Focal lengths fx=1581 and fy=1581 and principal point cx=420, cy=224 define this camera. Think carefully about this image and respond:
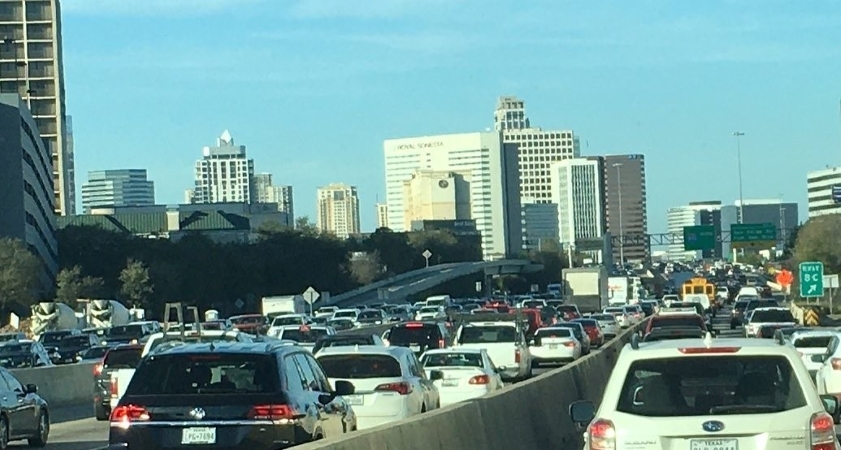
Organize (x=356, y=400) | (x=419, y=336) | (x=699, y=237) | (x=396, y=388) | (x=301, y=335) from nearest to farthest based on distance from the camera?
(x=356, y=400), (x=396, y=388), (x=419, y=336), (x=301, y=335), (x=699, y=237)

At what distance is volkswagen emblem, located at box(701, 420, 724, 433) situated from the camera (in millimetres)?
9453

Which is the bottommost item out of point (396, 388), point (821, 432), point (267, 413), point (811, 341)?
point (811, 341)

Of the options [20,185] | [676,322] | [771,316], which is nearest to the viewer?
[676,322]

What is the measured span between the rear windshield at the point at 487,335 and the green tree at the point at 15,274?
6345 centimetres

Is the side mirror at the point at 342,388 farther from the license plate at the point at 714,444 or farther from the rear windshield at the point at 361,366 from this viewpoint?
the rear windshield at the point at 361,366

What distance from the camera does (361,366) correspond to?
69.5 feet

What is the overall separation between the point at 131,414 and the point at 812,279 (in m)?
56.8

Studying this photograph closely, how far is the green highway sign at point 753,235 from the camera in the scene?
334ft

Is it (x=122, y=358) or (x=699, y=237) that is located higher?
(x=699, y=237)

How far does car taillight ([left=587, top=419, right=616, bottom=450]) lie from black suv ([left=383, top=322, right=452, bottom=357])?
98.8 ft

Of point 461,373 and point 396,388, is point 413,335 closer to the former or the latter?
point 461,373

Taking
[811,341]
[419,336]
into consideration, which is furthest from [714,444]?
[419,336]

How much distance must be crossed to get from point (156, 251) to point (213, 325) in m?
81.9

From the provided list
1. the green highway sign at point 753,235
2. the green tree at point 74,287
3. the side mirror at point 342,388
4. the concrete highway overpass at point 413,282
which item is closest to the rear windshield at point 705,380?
the side mirror at point 342,388
